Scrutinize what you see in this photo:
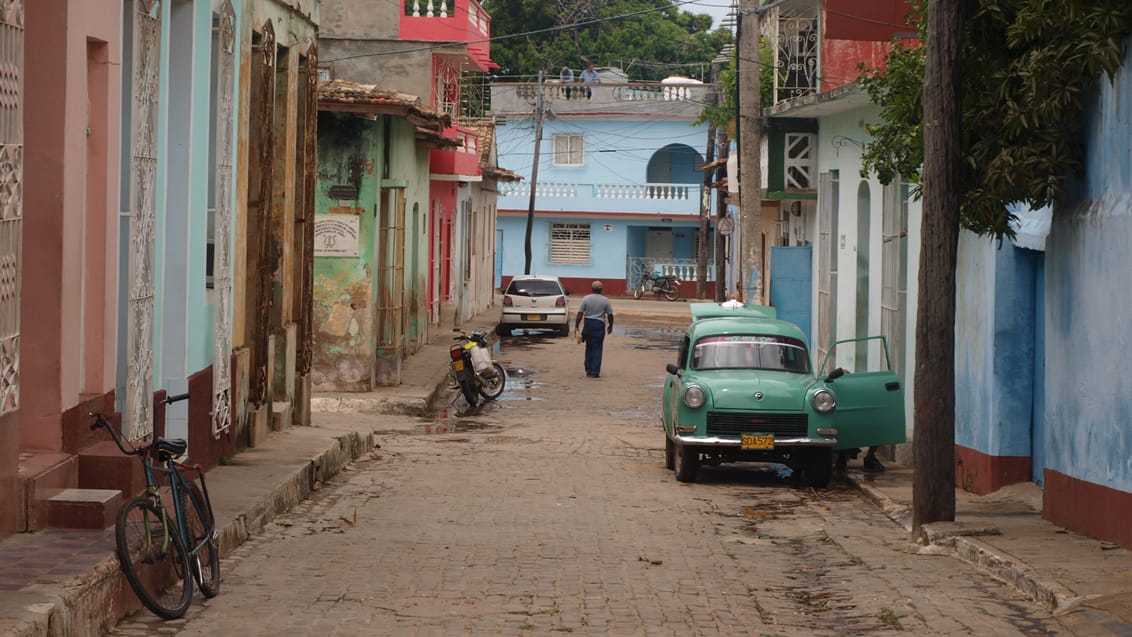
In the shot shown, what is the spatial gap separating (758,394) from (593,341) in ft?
45.2

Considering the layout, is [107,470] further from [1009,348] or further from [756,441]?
[1009,348]

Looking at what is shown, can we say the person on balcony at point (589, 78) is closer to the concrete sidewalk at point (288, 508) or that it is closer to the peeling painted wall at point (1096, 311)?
the concrete sidewalk at point (288, 508)

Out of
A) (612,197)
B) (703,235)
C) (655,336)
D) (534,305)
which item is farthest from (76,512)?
(612,197)

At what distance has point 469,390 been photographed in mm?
24438

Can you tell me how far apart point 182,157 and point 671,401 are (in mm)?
5948

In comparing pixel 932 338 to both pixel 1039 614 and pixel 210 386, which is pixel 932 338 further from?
pixel 210 386

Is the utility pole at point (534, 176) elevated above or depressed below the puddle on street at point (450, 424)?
above

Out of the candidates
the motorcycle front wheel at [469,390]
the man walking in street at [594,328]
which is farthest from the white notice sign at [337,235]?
the man walking in street at [594,328]

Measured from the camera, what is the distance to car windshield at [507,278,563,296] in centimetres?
3981

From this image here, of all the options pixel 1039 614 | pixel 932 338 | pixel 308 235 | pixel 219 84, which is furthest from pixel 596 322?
pixel 1039 614

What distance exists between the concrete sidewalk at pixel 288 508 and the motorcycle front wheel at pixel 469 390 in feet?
16.9

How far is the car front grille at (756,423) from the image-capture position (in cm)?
1531

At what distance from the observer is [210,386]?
13.6 metres

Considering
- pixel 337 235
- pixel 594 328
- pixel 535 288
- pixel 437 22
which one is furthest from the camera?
pixel 535 288
